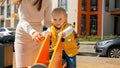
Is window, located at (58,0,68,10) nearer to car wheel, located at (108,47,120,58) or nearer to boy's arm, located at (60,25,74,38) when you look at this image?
car wheel, located at (108,47,120,58)

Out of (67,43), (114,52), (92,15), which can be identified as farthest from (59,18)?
(92,15)

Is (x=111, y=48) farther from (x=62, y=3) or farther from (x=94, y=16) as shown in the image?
(x=62, y=3)

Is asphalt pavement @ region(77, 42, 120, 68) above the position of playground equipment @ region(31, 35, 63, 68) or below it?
below

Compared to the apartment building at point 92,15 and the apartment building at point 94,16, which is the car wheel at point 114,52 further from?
the apartment building at point 94,16

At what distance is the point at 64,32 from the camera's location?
122 inches

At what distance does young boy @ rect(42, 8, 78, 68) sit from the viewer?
314cm

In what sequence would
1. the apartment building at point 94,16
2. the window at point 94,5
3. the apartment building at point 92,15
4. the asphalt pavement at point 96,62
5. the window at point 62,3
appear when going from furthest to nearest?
the window at point 62,3 < the window at point 94,5 < the apartment building at point 94,16 < the apartment building at point 92,15 < the asphalt pavement at point 96,62

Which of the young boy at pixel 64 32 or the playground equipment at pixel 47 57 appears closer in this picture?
the playground equipment at pixel 47 57

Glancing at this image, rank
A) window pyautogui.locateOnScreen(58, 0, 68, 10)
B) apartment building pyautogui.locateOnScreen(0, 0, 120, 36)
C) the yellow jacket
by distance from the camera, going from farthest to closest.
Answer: window pyautogui.locateOnScreen(58, 0, 68, 10)
apartment building pyautogui.locateOnScreen(0, 0, 120, 36)
the yellow jacket

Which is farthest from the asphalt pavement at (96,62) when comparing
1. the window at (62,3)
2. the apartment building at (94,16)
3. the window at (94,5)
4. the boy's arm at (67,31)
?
the window at (62,3)

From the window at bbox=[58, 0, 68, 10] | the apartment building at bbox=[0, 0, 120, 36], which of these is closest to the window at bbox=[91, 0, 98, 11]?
the apartment building at bbox=[0, 0, 120, 36]

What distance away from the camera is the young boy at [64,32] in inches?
124

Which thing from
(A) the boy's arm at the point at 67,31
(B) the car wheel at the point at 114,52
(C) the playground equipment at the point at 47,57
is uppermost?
(A) the boy's arm at the point at 67,31

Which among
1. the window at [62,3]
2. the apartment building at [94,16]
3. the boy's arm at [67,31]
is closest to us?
the boy's arm at [67,31]
